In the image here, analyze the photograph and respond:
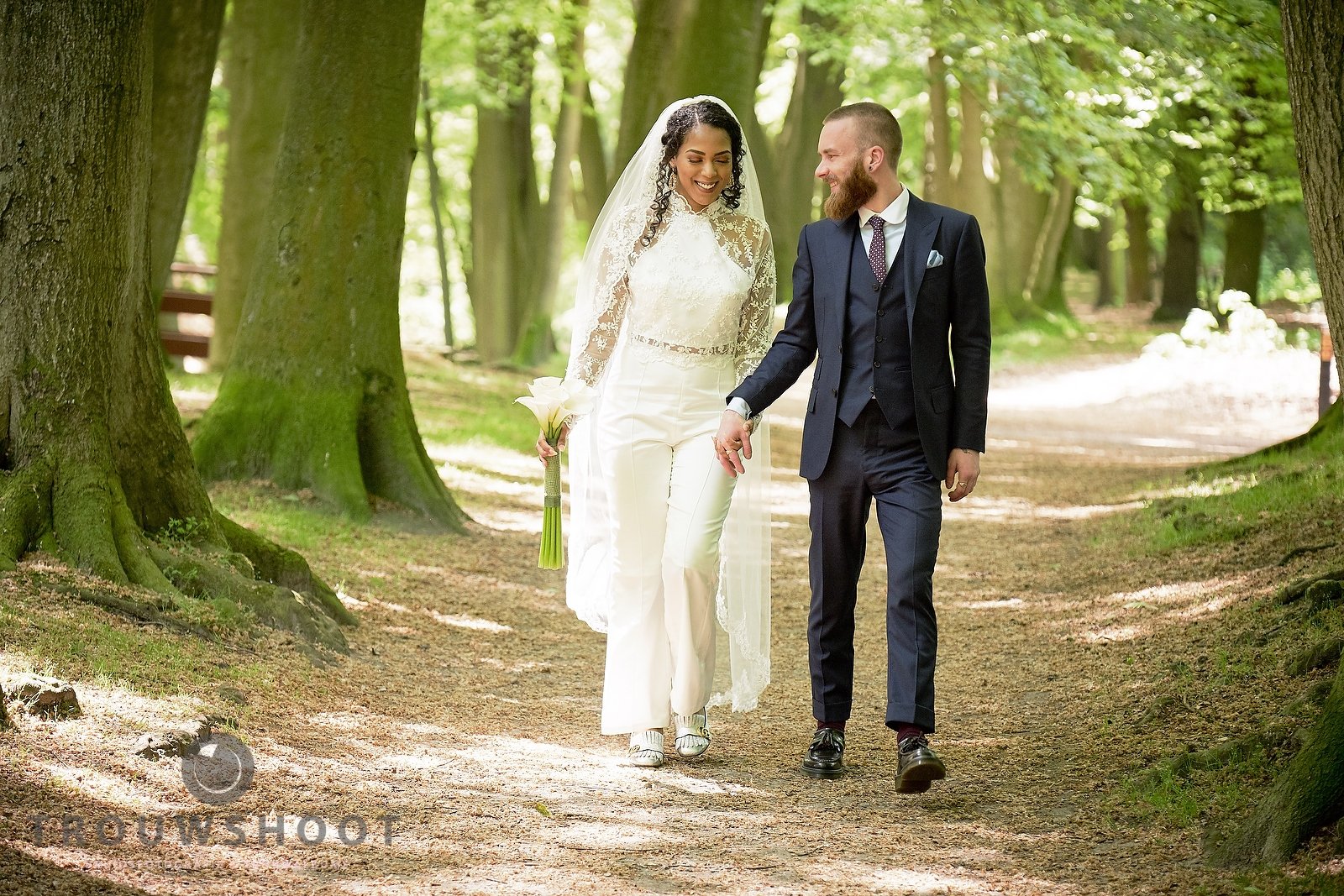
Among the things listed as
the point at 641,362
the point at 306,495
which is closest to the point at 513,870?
the point at 641,362

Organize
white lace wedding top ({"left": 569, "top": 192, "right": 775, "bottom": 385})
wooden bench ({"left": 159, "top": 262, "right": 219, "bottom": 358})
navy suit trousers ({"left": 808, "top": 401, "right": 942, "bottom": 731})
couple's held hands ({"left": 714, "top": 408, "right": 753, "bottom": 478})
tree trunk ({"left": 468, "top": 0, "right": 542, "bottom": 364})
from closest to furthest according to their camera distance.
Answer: navy suit trousers ({"left": 808, "top": 401, "right": 942, "bottom": 731}), couple's held hands ({"left": 714, "top": 408, "right": 753, "bottom": 478}), white lace wedding top ({"left": 569, "top": 192, "right": 775, "bottom": 385}), wooden bench ({"left": 159, "top": 262, "right": 219, "bottom": 358}), tree trunk ({"left": 468, "top": 0, "right": 542, "bottom": 364})

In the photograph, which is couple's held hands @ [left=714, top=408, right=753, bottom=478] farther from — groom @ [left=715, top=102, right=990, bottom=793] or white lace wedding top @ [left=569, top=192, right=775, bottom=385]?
white lace wedding top @ [left=569, top=192, right=775, bottom=385]

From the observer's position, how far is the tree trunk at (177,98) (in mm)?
10906

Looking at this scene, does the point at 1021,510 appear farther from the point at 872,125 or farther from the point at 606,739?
the point at 872,125

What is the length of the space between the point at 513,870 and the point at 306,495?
5.81 m

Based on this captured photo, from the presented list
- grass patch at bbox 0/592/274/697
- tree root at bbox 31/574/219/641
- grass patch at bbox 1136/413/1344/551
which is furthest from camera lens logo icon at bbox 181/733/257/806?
grass patch at bbox 1136/413/1344/551

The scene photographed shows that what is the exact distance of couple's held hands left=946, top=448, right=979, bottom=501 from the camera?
487 centimetres

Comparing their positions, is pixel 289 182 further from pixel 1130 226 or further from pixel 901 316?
pixel 1130 226

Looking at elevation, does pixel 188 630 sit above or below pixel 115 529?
below

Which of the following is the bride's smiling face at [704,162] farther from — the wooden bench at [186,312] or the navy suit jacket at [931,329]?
the wooden bench at [186,312]

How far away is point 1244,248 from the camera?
1041 inches

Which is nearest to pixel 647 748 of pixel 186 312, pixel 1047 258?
pixel 186 312

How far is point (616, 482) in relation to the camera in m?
5.44

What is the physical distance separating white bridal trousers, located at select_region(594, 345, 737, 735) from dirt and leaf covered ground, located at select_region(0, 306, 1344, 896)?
1.06 feet
